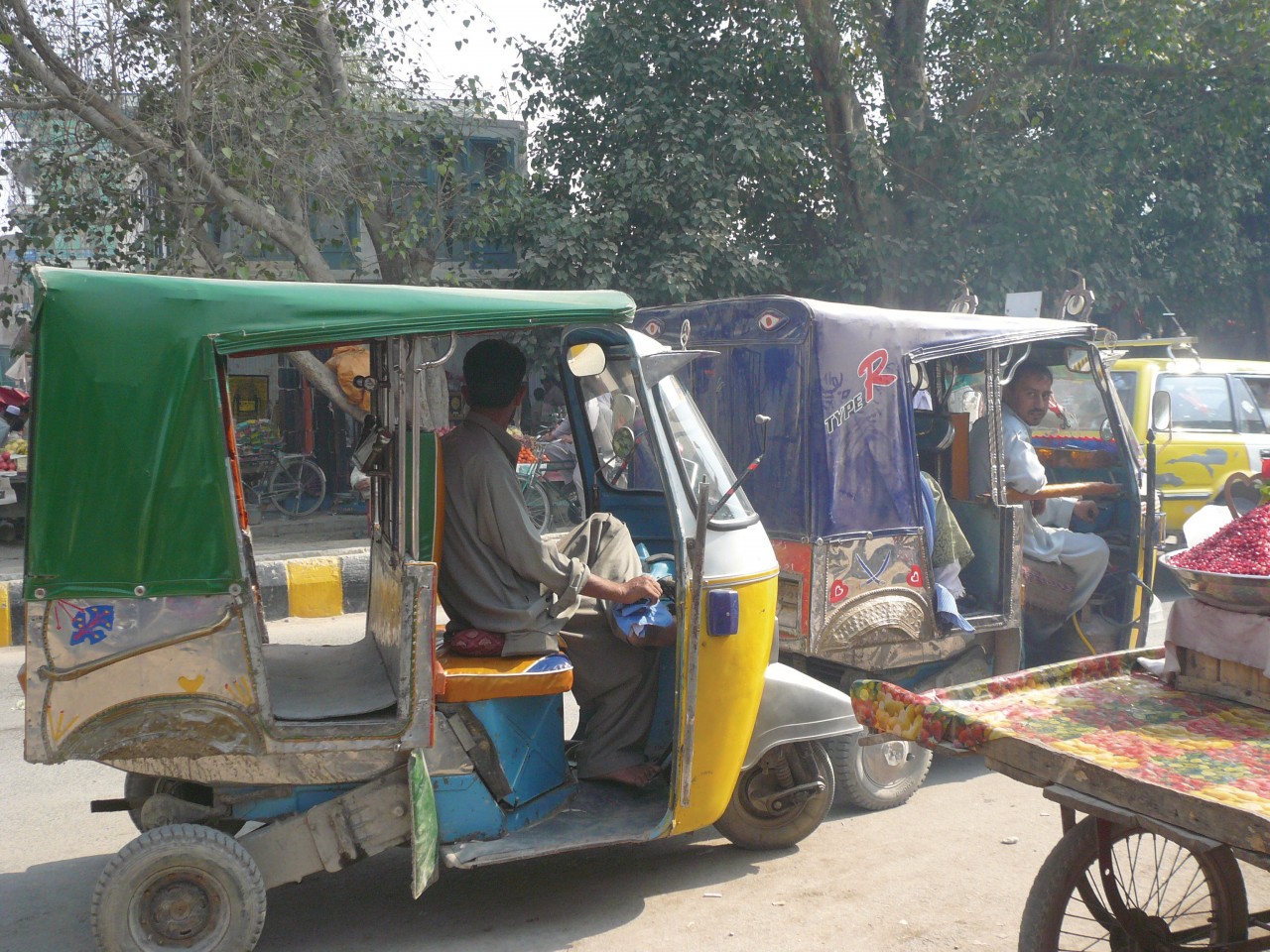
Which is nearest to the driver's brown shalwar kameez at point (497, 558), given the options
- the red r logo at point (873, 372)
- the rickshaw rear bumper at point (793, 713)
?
the rickshaw rear bumper at point (793, 713)

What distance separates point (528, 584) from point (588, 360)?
112 cm

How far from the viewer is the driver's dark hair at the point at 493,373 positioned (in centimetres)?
370

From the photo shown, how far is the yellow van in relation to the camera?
369 inches

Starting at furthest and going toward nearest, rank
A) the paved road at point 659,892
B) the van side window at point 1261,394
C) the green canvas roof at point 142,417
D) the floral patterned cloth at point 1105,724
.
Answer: the van side window at point 1261,394
the paved road at point 659,892
the green canvas roof at point 142,417
the floral patterned cloth at point 1105,724

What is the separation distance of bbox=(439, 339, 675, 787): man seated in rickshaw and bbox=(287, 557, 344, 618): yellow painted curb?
16.9 ft

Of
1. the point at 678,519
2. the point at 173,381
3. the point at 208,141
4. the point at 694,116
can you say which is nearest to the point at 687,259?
the point at 694,116

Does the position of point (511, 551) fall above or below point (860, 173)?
below

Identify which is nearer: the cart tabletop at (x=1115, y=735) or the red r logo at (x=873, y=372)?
the cart tabletop at (x=1115, y=735)

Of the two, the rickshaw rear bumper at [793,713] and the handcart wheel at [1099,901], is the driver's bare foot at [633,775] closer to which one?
the rickshaw rear bumper at [793,713]

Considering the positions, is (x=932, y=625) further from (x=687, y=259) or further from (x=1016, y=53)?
(x=1016, y=53)

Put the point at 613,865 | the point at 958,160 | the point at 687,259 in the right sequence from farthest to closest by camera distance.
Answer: the point at 958,160, the point at 687,259, the point at 613,865

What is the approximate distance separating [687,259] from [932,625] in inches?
305

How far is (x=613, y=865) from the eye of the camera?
163 inches

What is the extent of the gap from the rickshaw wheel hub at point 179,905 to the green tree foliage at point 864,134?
9319mm
